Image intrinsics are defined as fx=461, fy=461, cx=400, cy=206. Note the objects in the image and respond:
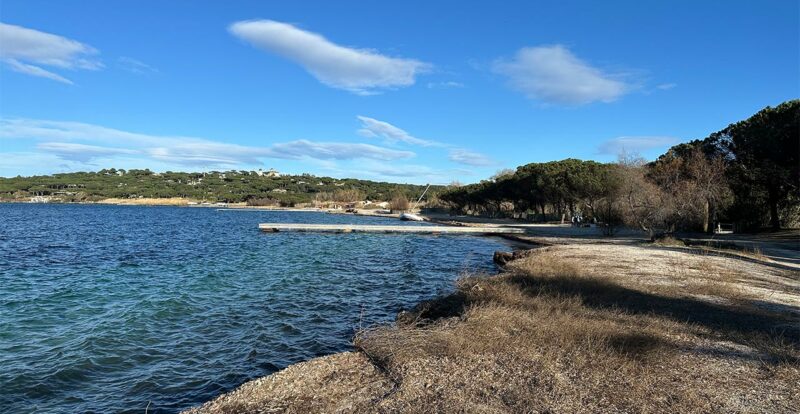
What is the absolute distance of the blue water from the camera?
808 centimetres

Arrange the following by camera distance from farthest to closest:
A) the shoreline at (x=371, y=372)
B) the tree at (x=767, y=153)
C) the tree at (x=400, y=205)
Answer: the tree at (x=400, y=205) → the tree at (x=767, y=153) → the shoreline at (x=371, y=372)

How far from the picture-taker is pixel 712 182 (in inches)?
1367

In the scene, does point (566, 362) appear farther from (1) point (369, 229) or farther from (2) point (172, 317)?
(1) point (369, 229)

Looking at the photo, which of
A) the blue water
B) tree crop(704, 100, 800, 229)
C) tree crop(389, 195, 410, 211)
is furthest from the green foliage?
the blue water

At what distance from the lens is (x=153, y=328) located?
38.0ft

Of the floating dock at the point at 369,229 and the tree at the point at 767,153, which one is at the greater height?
the tree at the point at 767,153

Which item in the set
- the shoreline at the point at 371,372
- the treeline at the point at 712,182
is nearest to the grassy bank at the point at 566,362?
the shoreline at the point at 371,372

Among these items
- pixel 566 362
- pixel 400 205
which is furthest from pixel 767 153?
pixel 400 205

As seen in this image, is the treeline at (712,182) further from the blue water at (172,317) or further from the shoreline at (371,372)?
the shoreline at (371,372)

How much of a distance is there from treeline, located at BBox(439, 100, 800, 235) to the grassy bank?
70.6 ft

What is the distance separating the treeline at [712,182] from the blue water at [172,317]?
14.5 meters

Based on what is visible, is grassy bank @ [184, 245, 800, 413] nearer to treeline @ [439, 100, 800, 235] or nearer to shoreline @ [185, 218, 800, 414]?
shoreline @ [185, 218, 800, 414]

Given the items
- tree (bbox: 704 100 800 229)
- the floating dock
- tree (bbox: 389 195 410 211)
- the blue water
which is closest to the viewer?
the blue water

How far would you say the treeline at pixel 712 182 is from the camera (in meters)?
30.7
